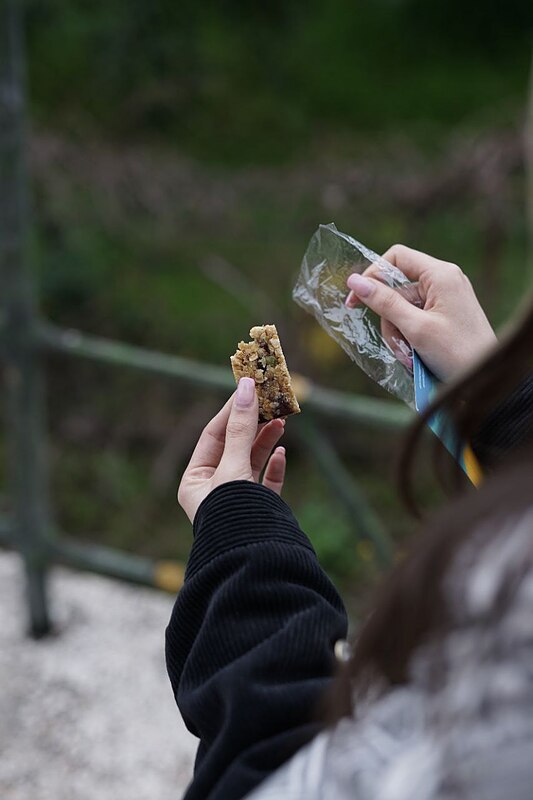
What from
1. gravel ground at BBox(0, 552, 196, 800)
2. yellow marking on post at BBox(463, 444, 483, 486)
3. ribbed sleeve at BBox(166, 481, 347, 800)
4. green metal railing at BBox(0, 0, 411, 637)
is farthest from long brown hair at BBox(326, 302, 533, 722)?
gravel ground at BBox(0, 552, 196, 800)

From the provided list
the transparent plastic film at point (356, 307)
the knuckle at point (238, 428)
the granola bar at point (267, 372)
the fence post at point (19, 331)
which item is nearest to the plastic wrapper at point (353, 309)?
the transparent plastic film at point (356, 307)

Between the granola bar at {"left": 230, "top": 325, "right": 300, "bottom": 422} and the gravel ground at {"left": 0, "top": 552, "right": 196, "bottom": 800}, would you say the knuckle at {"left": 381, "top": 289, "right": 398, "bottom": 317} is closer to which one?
the granola bar at {"left": 230, "top": 325, "right": 300, "bottom": 422}

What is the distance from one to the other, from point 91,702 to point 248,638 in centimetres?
189

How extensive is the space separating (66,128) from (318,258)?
574cm

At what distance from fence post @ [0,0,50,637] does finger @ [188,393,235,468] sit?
1.57 meters

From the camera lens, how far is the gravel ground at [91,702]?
2373mm

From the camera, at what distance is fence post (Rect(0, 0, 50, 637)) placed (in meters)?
2.48

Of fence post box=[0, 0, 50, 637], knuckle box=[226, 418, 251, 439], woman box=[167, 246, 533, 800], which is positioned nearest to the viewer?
woman box=[167, 246, 533, 800]

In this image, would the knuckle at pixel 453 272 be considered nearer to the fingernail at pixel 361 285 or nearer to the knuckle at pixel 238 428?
the fingernail at pixel 361 285

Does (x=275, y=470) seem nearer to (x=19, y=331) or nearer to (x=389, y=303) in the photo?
(x=389, y=303)

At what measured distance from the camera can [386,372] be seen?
1.17 meters

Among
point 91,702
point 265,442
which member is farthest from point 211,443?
point 91,702

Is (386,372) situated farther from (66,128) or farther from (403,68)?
(403,68)

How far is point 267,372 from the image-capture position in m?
1.11
